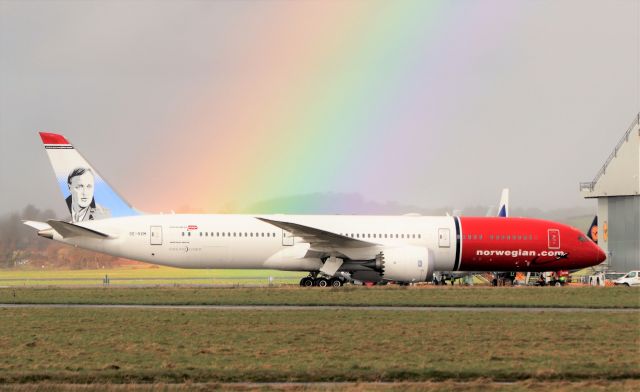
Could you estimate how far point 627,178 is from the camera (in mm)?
59312

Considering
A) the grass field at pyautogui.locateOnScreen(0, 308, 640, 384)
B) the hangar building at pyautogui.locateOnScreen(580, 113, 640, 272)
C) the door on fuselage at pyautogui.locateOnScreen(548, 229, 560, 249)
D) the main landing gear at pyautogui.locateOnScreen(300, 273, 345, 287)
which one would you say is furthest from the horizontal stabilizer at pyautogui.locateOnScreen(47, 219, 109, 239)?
the hangar building at pyautogui.locateOnScreen(580, 113, 640, 272)

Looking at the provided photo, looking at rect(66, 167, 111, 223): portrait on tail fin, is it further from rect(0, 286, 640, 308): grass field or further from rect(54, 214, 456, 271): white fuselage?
rect(0, 286, 640, 308): grass field

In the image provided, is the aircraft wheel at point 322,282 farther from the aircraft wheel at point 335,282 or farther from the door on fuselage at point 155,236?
the door on fuselage at point 155,236

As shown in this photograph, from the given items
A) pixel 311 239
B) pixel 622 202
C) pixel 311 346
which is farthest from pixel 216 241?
pixel 622 202

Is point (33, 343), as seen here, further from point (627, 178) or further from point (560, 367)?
point (627, 178)

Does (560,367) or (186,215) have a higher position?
(186,215)

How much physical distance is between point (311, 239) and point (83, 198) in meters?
12.4

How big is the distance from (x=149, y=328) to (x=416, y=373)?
948 cm

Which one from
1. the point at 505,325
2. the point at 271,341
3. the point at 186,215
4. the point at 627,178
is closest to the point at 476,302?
the point at 505,325

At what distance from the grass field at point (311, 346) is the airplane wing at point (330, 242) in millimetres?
13748

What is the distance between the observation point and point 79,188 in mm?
44719

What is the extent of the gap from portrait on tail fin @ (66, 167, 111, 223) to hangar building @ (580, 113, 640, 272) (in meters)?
35.3

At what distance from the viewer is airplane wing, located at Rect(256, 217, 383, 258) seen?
4134 centimetres

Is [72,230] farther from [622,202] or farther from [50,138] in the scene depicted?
[622,202]
